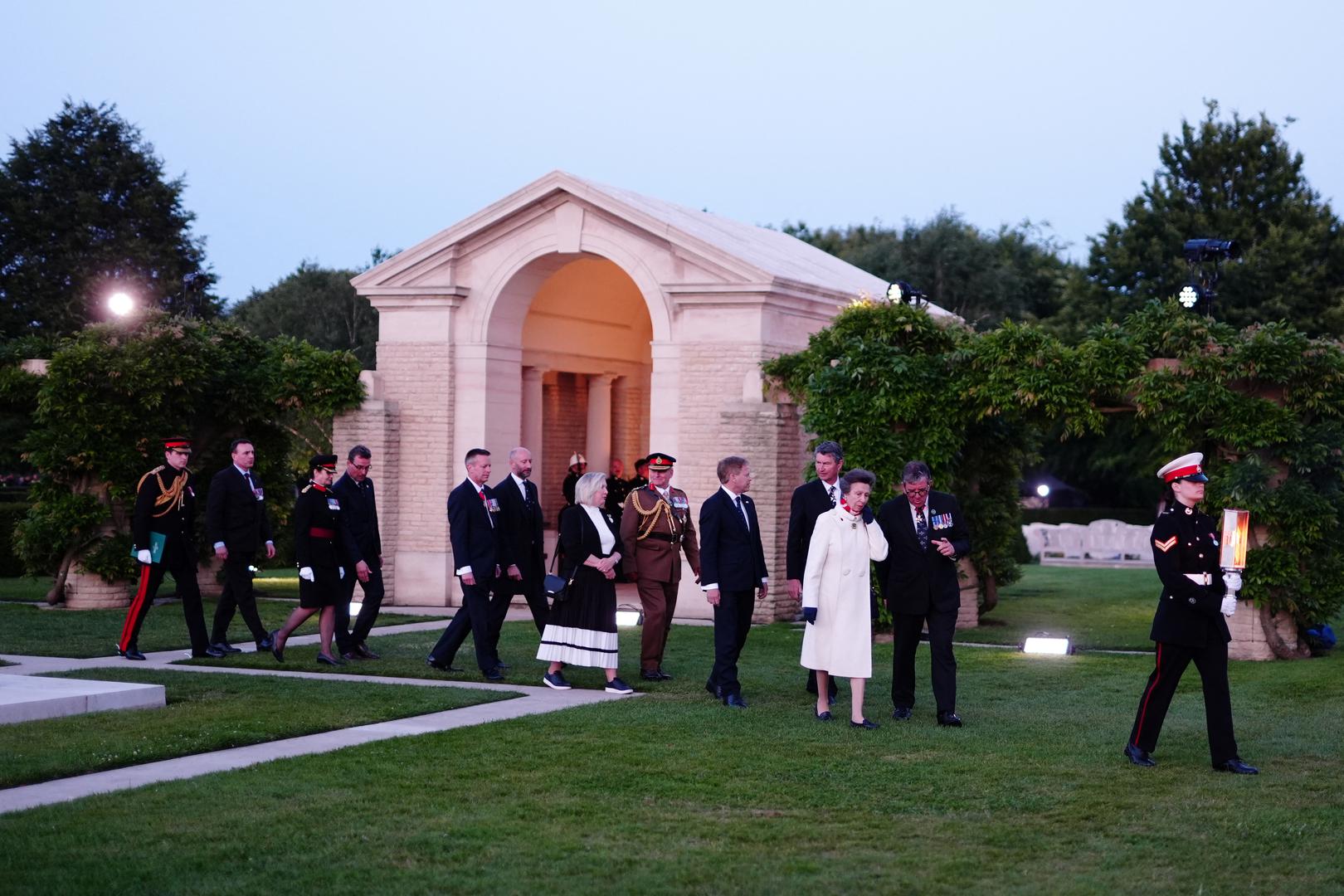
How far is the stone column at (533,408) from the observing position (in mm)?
22812

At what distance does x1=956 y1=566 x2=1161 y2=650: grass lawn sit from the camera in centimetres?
1798

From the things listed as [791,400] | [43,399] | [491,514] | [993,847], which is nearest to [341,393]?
[43,399]

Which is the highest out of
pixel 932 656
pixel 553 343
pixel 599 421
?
pixel 553 343

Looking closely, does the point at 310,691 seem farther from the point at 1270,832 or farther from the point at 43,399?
the point at 43,399

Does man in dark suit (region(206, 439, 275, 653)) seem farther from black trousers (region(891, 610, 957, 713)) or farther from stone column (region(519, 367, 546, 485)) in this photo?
stone column (region(519, 367, 546, 485))

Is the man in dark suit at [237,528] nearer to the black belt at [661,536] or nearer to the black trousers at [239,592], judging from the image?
the black trousers at [239,592]

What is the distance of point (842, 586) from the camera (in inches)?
436

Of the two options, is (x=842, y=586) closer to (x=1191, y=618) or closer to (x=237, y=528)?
(x=1191, y=618)

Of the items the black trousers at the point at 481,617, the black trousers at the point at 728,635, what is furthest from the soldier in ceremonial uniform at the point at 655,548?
the black trousers at the point at 481,617

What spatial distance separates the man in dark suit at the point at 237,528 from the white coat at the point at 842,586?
5.51 m

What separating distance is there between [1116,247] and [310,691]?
109 ft

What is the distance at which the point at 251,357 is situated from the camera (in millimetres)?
22219

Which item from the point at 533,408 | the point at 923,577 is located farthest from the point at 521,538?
the point at 533,408

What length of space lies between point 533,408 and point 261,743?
43.5 feet
